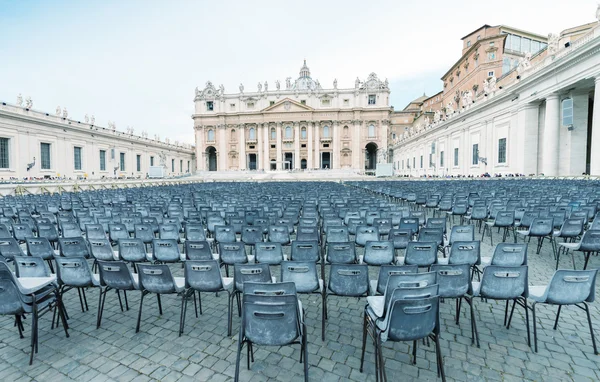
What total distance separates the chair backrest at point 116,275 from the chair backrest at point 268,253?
6.17 ft

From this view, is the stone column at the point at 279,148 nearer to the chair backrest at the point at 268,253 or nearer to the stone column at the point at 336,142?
the stone column at the point at 336,142

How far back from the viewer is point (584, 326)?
3922 mm

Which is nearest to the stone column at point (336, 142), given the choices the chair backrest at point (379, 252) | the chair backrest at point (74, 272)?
the chair backrest at point (379, 252)

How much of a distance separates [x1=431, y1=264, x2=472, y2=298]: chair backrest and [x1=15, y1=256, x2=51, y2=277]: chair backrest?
5.43 metres

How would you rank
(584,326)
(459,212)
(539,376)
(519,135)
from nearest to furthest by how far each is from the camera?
(539,376), (584,326), (459,212), (519,135)

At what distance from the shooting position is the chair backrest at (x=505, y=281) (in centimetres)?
357

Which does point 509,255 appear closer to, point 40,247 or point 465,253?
point 465,253

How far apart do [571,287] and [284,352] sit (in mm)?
3504

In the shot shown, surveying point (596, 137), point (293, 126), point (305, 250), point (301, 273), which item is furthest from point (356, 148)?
point (301, 273)

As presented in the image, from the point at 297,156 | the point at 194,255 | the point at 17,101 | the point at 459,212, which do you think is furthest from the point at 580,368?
the point at 297,156

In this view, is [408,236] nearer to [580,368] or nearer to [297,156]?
[580,368]

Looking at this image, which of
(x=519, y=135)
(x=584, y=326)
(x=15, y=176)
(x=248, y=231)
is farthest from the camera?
(x=15, y=176)

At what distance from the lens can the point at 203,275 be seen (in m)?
3.96

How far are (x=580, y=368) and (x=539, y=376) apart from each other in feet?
1.77
